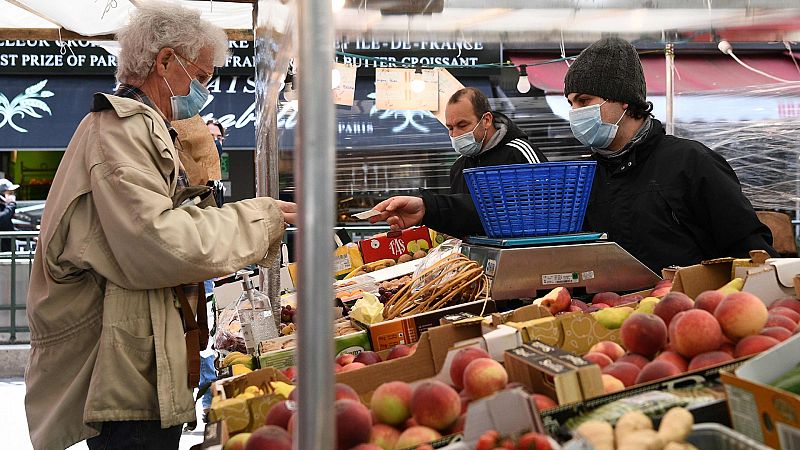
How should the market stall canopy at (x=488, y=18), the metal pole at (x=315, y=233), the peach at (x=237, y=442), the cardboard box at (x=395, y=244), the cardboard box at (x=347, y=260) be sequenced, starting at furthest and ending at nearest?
1. the market stall canopy at (x=488, y=18)
2. the cardboard box at (x=395, y=244)
3. the cardboard box at (x=347, y=260)
4. the peach at (x=237, y=442)
5. the metal pole at (x=315, y=233)

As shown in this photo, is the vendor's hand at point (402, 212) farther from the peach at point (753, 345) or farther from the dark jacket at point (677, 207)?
the peach at point (753, 345)

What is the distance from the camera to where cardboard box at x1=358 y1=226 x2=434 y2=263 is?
14.8ft

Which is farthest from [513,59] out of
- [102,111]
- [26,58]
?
[102,111]

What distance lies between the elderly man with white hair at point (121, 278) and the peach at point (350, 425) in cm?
86

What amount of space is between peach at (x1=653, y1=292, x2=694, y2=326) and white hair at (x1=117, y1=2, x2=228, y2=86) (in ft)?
5.31

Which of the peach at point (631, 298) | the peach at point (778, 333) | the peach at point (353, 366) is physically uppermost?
the peach at point (778, 333)

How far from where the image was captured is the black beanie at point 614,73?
3.10m

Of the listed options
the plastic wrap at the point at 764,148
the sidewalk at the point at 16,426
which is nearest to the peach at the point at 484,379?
the sidewalk at the point at 16,426

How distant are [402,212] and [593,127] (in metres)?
0.86

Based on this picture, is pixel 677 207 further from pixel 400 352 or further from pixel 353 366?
pixel 353 366

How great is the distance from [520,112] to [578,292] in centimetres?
578

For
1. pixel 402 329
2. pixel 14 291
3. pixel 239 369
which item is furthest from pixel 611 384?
pixel 14 291

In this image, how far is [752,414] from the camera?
1122 millimetres

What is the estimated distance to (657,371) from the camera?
1415 mm
